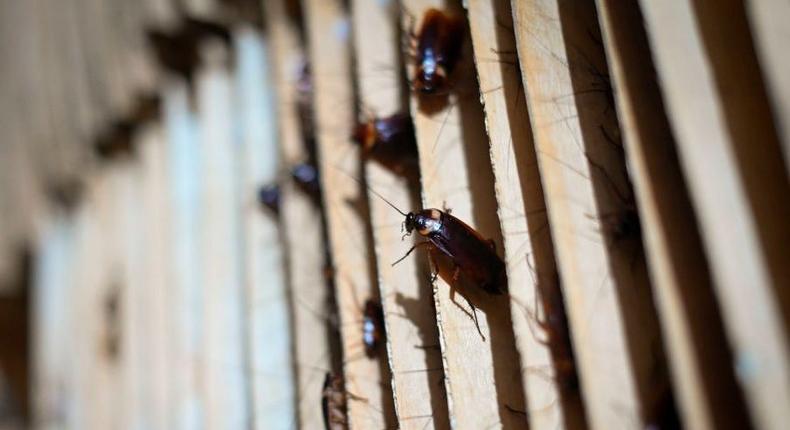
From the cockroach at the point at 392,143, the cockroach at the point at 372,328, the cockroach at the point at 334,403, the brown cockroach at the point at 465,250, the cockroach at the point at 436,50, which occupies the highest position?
the cockroach at the point at 436,50

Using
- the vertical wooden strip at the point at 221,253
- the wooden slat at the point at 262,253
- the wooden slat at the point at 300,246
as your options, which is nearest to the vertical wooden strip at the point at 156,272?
the vertical wooden strip at the point at 221,253

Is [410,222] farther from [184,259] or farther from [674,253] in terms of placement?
[184,259]

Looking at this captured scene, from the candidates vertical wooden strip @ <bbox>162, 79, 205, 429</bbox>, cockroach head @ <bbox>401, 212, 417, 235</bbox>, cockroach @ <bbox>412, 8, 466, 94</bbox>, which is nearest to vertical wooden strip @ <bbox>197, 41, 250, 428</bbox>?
vertical wooden strip @ <bbox>162, 79, 205, 429</bbox>

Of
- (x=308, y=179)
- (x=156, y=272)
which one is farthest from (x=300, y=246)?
(x=156, y=272)

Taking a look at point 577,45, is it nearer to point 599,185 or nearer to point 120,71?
point 599,185

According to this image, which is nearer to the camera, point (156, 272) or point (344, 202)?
point (344, 202)

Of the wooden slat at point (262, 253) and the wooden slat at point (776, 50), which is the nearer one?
the wooden slat at point (776, 50)

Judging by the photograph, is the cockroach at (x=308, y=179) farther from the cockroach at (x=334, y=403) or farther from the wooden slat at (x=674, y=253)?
the wooden slat at (x=674, y=253)

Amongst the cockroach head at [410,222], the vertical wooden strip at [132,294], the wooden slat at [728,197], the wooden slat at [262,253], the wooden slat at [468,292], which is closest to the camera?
the wooden slat at [728,197]
